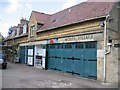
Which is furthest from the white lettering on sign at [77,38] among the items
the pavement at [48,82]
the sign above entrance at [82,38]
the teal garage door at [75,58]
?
the pavement at [48,82]

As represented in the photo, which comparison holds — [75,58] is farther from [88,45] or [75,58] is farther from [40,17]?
[40,17]

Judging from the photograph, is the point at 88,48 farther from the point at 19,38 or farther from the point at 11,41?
the point at 11,41

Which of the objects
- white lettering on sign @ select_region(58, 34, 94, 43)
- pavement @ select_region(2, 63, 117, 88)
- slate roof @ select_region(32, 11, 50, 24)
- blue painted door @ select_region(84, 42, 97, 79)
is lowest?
pavement @ select_region(2, 63, 117, 88)

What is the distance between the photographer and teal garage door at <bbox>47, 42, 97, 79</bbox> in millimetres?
16938

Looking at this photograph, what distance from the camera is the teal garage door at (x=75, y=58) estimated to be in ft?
55.6

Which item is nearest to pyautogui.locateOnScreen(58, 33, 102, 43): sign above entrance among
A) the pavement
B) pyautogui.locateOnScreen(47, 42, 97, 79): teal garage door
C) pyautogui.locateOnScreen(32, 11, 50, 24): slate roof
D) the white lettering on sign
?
the white lettering on sign

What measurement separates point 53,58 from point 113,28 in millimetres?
8586

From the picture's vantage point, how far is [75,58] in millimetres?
18953

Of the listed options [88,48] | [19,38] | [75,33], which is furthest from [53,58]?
[19,38]

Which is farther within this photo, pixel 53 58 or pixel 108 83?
pixel 53 58

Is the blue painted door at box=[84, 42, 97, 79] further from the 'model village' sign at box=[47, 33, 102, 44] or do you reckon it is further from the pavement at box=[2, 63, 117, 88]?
the pavement at box=[2, 63, 117, 88]

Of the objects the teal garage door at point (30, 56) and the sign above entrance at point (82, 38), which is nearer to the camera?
the sign above entrance at point (82, 38)

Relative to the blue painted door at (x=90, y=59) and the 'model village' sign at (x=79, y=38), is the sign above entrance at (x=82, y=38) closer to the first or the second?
the 'model village' sign at (x=79, y=38)

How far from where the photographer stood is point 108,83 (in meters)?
15.1
